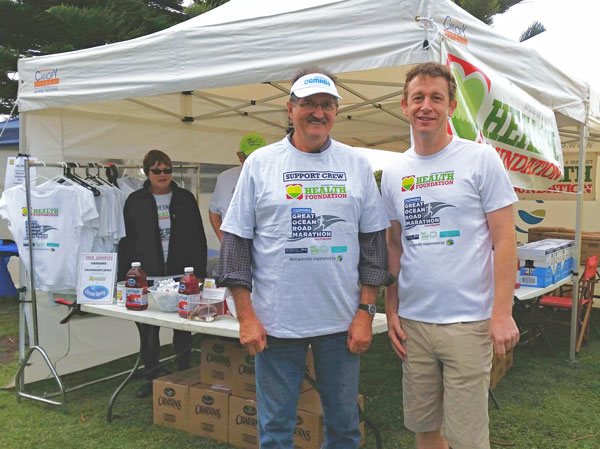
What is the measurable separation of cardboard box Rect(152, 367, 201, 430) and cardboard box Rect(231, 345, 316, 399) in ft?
1.03

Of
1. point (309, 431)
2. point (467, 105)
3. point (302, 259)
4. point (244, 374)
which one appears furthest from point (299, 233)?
point (244, 374)

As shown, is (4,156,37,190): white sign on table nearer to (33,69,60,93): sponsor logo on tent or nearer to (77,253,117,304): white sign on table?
(33,69,60,93): sponsor logo on tent

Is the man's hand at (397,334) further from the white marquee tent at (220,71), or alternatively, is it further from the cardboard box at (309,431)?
the white marquee tent at (220,71)

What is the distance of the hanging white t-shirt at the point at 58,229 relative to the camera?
353cm

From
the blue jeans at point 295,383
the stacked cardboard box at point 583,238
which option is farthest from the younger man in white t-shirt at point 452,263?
the stacked cardboard box at point 583,238

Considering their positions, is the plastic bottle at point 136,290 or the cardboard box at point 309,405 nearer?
the cardboard box at point 309,405

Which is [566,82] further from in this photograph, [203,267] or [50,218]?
[50,218]

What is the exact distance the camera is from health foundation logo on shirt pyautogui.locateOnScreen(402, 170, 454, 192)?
70.6 inches

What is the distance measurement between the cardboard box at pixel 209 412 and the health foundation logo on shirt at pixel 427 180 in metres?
1.72

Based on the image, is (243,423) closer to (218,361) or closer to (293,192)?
(218,361)

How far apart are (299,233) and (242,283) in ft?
0.81

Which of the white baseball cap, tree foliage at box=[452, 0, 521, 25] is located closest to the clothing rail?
the white baseball cap

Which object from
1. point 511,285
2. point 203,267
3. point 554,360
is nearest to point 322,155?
point 511,285

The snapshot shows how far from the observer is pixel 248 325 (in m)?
1.76
